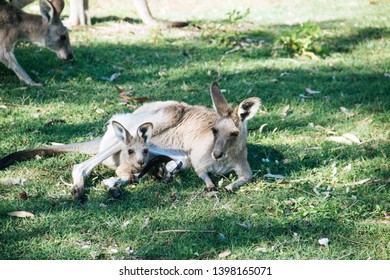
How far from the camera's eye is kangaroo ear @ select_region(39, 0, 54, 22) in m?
7.45

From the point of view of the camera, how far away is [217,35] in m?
9.04

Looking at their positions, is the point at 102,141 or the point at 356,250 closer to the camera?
the point at 356,250

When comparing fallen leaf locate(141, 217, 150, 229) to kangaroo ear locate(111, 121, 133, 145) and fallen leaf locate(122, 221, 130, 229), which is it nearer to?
fallen leaf locate(122, 221, 130, 229)

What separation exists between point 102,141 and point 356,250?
2.40 metres

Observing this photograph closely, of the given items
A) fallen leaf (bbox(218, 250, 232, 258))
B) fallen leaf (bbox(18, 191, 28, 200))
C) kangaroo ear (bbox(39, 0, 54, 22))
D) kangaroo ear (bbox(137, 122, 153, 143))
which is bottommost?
fallen leaf (bbox(218, 250, 232, 258))

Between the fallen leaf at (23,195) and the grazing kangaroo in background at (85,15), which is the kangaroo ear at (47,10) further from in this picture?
the fallen leaf at (23,195)

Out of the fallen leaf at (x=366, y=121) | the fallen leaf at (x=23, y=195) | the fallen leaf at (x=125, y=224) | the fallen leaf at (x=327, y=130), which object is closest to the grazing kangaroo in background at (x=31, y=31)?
the fallen leaf at (x=23, y=195)

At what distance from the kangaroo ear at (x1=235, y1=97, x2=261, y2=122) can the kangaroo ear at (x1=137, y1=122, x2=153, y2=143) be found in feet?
2.44

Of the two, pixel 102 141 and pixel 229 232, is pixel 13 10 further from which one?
pixel 229 232

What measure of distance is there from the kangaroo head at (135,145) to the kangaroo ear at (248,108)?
754mm

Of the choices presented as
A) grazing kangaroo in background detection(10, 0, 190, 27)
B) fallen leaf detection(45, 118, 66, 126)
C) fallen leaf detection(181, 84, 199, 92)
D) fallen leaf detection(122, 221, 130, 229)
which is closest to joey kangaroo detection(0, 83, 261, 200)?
fallen leaf detection(122, 221, 130, 229)

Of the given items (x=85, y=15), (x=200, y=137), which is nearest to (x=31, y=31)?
(x=85, y=15)

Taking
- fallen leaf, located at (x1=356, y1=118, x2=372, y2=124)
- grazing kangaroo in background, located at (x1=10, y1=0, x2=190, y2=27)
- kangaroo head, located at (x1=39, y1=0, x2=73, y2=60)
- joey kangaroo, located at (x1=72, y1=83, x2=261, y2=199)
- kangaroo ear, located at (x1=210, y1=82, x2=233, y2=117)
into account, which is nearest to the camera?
joey kangaroo, located at (x1=72, y1=83, x2=261, y2=199)
